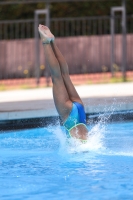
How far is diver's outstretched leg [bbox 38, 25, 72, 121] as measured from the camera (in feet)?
23.4

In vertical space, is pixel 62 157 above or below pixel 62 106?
below

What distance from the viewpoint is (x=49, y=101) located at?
10.9 m

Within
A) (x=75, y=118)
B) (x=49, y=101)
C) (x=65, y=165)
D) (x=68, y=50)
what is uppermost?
(x=75, y=118)

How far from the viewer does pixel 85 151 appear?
729cm

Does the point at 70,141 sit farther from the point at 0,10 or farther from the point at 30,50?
the point at 0,10

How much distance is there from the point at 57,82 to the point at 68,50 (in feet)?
36.6

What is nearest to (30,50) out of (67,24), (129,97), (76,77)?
(76,77)

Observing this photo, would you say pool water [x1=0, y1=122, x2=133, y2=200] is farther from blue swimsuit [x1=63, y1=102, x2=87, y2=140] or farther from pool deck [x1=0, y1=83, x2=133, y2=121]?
pool deck [x1=0, y1=83, x2=133, y2=121]

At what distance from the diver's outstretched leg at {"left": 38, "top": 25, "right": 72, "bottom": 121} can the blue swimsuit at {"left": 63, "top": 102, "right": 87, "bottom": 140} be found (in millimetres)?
53

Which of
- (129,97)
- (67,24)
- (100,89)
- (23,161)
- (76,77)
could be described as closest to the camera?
(23,161)

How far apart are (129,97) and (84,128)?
4.02 m

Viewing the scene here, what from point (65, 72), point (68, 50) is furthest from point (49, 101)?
point (68, 50)

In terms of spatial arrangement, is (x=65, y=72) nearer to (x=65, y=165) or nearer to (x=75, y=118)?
(x=75, y=118)

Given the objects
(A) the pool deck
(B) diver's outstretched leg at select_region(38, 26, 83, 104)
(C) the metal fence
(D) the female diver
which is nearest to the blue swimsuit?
(D) the female diver
